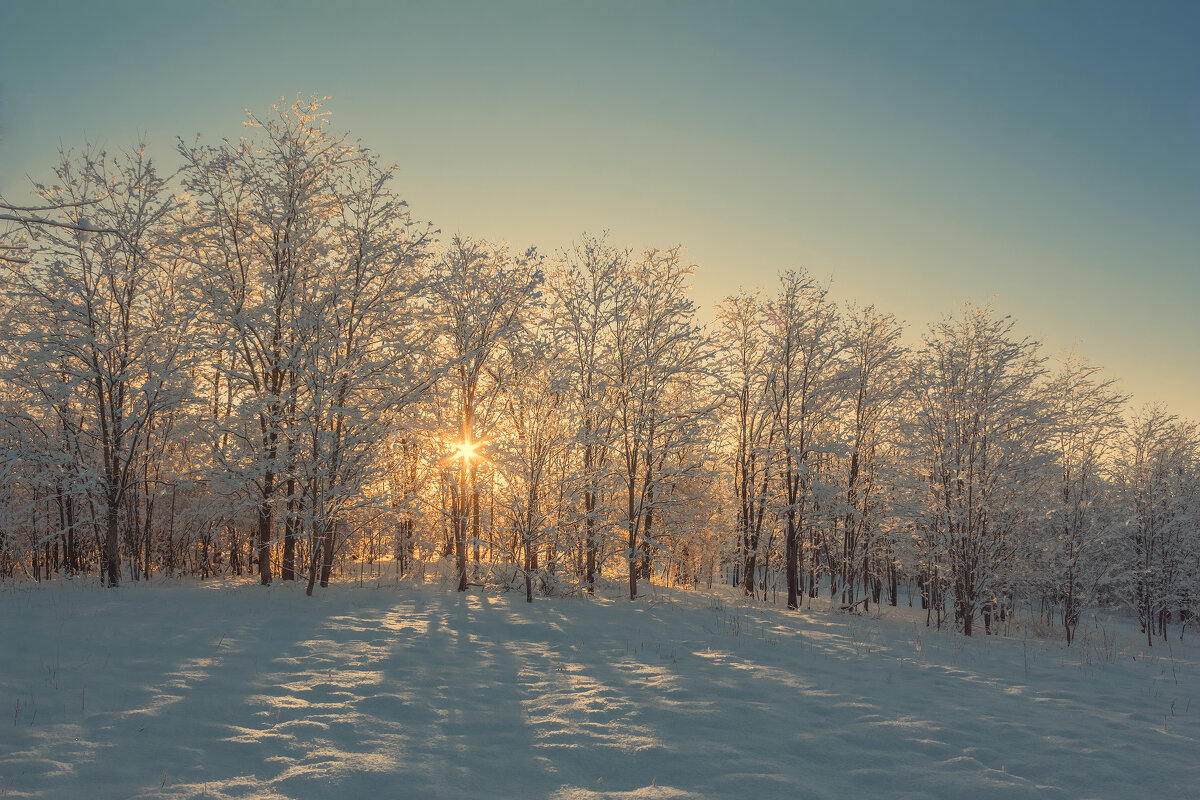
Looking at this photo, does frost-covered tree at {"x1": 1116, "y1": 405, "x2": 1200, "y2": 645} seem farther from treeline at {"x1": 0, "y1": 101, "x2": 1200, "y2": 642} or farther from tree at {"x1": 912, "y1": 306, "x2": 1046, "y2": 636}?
tree at {"x1": 912, "y1": 306, "x2": 1046, "y2": 636}

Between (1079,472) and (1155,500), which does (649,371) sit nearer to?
(1079,472)

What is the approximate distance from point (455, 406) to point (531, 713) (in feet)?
42.6

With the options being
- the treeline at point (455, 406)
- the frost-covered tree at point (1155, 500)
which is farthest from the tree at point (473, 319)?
the frost-covered tree at point (1155, 500)

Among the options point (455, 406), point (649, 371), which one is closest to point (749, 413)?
point (649, 371)

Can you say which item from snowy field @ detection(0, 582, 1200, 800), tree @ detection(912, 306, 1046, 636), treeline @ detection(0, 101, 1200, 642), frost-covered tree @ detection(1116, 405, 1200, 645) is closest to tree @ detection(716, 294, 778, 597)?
treeline @ detection(0, 101, 1200, 642)

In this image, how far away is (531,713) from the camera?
6.61m

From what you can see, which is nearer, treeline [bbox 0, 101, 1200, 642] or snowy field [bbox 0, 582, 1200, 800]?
snowy field [bbox 0, 582, 1200, 800]

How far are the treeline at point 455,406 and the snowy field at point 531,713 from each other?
4.72 meters

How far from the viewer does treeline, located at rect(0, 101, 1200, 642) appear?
46.5ft

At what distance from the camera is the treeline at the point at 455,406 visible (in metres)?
14.2

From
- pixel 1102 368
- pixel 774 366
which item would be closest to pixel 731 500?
pixel 774 366

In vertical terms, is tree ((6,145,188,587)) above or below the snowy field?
above

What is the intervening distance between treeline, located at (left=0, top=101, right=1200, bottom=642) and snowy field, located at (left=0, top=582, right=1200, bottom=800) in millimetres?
4716

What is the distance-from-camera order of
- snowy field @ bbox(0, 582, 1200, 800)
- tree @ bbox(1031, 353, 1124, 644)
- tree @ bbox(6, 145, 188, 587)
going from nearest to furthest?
1. snowy field @ bbox(0, 582, 1200, 800)
2. tree @ bbox(6, 145, 188, 587)
3. tree @ bbox(1031, 353, 1124, 644)
